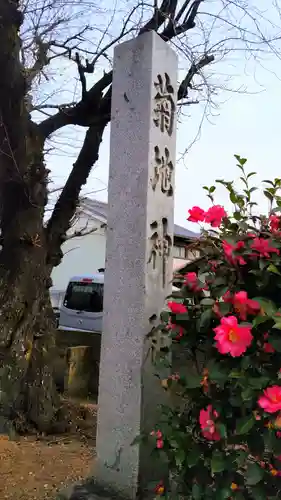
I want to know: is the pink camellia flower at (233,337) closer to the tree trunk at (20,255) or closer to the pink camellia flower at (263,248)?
the pink camellia flower at (263,248)

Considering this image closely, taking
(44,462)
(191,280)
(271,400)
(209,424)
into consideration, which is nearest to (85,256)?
(44,462)

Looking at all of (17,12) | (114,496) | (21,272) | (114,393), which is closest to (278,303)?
(114,393)

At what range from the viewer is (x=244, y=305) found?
1.95m

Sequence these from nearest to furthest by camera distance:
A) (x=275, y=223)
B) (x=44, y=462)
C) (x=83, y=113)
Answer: (x=275, y=223) < (x=44, y=462) < (x=83, y=113)

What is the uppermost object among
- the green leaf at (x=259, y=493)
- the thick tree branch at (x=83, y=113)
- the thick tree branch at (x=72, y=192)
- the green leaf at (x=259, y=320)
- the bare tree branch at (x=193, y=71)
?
the bare tree branch at (x=193, y=71)

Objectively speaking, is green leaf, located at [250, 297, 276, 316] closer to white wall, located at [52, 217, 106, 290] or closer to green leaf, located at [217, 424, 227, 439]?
green leaf, located at [217, 424, 227, 439]

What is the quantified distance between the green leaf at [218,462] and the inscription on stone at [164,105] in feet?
5.88

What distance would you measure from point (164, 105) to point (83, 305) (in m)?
9.69

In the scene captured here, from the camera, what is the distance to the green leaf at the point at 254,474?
6.19ft

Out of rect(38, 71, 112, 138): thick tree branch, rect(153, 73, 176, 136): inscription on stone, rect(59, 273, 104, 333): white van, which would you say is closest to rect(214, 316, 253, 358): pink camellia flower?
rect(153, 73, 176, 136): inscription on stone

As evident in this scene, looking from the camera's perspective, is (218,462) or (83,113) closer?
(218,462)

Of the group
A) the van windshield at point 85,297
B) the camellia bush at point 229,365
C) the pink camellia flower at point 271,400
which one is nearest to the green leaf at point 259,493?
the camellia bush at point 229,365

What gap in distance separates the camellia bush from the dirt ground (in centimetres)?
163

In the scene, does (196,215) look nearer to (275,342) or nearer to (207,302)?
(207,302)
